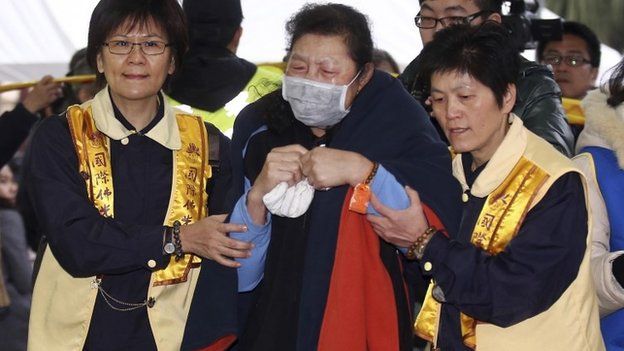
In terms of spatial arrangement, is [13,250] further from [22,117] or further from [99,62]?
[99,62]

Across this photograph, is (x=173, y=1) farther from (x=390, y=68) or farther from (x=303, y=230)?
(x=390, y=68)

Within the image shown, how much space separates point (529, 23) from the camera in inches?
204

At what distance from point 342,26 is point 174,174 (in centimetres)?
76

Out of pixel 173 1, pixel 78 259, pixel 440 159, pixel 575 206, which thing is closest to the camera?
pixel 575 206

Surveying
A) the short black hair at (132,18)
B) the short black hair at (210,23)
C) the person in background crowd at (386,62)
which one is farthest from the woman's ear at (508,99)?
the person in background crowd at (386,62)

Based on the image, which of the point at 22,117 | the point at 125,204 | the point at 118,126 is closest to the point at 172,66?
the point at 118,126

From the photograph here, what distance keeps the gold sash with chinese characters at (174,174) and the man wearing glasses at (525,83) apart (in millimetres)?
737

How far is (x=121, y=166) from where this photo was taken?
354cm

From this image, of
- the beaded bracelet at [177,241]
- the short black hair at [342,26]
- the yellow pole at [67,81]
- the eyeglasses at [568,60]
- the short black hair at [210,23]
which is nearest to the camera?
the short black hair at [342,26]

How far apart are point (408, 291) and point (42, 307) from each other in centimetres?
113

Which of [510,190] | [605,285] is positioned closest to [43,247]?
[510,190]

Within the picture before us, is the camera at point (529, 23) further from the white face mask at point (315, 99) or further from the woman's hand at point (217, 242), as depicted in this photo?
the woman's hand at point (217, 242)

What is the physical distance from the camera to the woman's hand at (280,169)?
10.1 ft

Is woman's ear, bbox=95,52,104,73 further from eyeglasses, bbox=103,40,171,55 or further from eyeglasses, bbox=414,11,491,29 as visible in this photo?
eyeglasses, bbox=414,11,491,29
